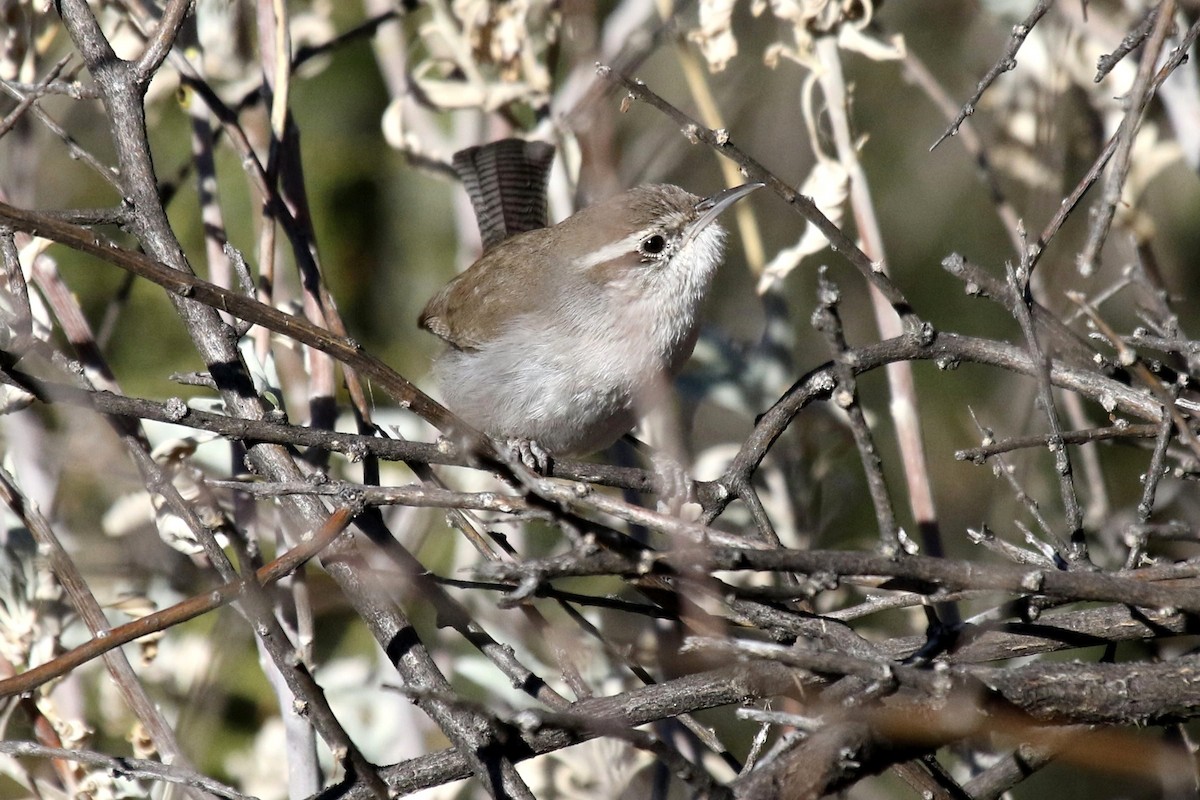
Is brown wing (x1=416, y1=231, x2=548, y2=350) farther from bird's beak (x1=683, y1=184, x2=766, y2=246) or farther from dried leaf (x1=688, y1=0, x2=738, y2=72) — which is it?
dried leaf (x1=688, y1=0, x2=738, y2=72)

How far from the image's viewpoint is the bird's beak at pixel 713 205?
2.97 metres

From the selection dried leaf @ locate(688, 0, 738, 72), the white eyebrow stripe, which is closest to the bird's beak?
the white eyebrow stripe

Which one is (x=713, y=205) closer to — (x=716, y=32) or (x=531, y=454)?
(x=716, y=32)

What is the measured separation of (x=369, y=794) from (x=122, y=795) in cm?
92

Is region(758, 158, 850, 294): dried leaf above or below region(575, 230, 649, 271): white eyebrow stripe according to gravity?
below

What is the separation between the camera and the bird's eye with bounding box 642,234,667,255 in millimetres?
3158

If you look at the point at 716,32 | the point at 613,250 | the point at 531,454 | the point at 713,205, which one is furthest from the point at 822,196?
the point at 531,454

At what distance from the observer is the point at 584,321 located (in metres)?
3.06

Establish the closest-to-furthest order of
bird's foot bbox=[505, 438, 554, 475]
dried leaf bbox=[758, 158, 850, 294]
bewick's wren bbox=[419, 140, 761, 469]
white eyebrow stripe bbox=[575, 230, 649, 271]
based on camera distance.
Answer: bird's foot bbox=[505, 438, 554, 475], dried leaf bbox=[758, 158, 850, 294], bewick's wren bbox=[419, 140, 761, 469], white eyebrow stripe bbox=[575, 230, 649, 271]

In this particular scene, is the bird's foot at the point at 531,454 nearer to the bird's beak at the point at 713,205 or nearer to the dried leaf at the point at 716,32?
the bird's beak at the point at 713,205

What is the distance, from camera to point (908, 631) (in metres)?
3.74

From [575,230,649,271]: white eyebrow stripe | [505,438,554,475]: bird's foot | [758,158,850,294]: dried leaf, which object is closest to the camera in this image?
[505,438,554,475]: bird's foot

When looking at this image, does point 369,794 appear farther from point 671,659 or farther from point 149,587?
point 149,587

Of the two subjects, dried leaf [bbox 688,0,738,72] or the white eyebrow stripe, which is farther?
the white eyebrow stripe
